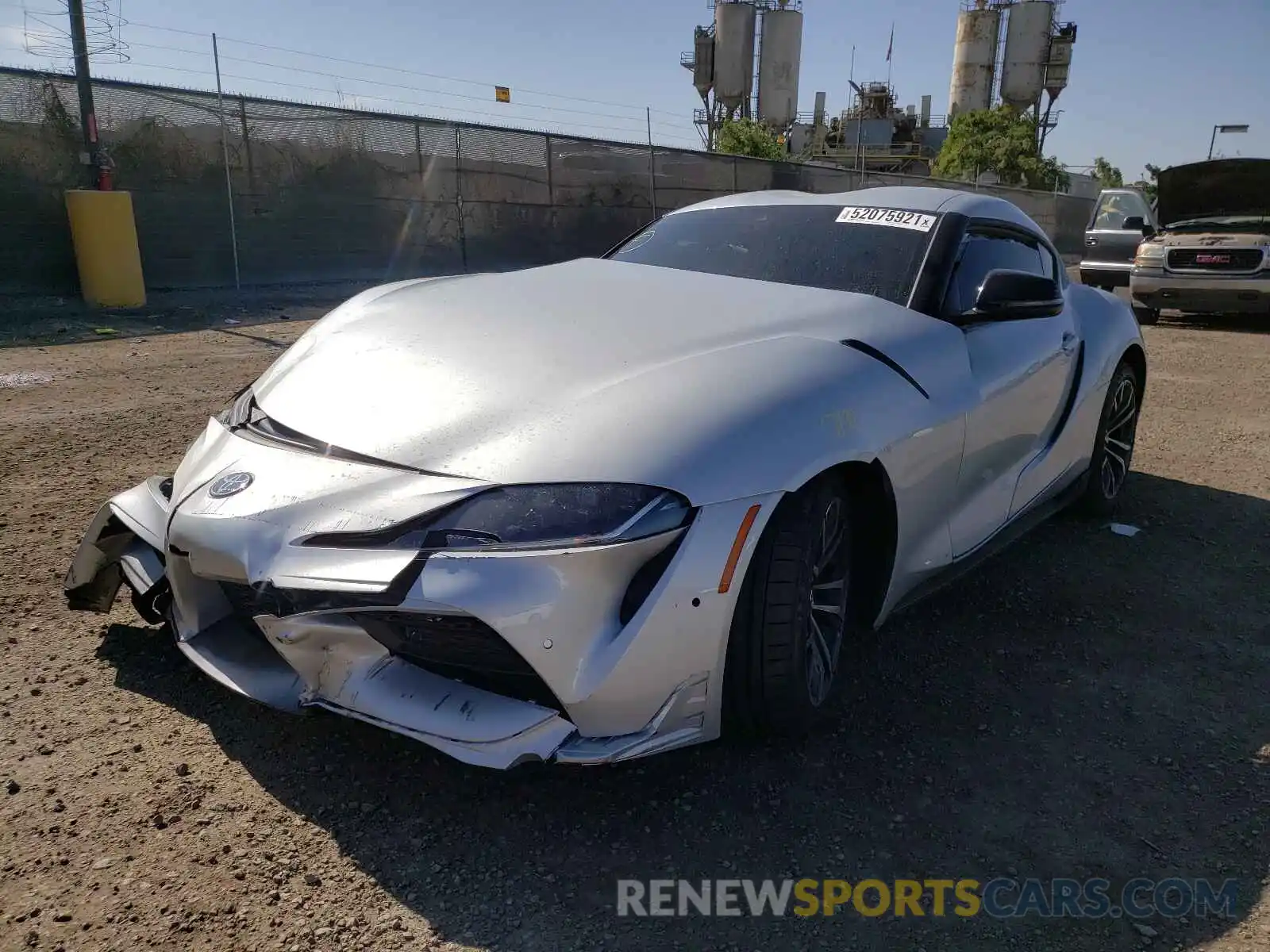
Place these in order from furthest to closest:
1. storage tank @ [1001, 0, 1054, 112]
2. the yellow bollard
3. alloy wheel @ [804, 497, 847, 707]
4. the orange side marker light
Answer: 1. storage tank @ [1001, 0, 1054, 112]
2. the yellow bollard
3. alloy wheel @ [804, 497, 847, 707]
4. the orange side marker light

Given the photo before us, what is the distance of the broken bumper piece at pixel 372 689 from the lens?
190 centimetres

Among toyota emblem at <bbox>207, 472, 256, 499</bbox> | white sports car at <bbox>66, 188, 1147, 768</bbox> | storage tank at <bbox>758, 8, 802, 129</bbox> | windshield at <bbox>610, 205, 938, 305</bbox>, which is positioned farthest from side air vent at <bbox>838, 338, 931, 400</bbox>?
storage tank at <bbox>758, 8, 802, 129</bbox>

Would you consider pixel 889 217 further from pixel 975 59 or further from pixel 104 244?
pixel 975 59

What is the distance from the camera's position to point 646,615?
76.7 inches

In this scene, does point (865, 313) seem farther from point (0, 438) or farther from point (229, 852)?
point (0, 438)

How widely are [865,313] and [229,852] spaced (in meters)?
2.22

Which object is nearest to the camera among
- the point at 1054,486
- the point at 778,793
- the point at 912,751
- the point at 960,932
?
the point at 960,932

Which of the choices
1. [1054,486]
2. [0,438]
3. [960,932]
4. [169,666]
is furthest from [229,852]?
[0,438]

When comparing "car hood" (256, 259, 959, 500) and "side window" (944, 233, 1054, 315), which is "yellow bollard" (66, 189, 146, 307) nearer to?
"car hood" (256, 259, 959, 500)

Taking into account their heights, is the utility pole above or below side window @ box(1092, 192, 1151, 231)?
above

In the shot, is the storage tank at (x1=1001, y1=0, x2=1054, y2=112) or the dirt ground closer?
the dirt ground

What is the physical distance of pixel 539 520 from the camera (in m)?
1.94

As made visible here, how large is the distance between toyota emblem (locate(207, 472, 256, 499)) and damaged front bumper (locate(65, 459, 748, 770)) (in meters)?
0.10

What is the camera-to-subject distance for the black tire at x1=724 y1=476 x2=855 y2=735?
2.16m
